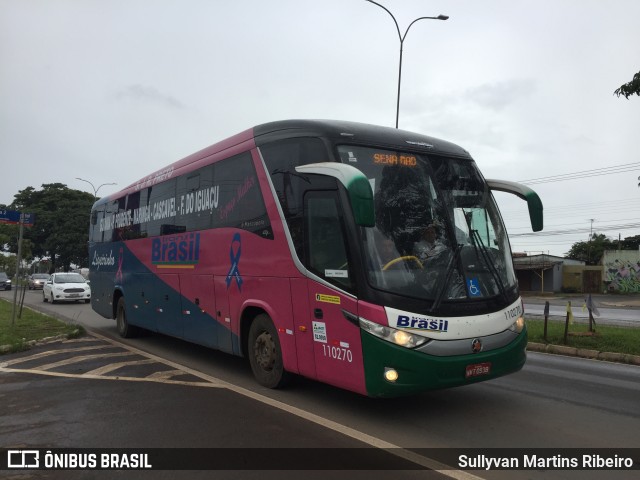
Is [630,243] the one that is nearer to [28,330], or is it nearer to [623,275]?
[623,275]

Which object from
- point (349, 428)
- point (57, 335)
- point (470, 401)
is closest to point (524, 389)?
point (470, 401)

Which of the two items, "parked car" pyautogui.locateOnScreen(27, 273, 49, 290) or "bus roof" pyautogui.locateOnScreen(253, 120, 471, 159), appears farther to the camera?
"parked car" pyautogui.locateOnScreen(27, 273, 49, 290)

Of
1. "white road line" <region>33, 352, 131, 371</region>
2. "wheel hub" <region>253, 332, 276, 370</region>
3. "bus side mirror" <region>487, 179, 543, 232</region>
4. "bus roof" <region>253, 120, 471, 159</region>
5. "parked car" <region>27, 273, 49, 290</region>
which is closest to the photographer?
"bus roof" <region>253, 120, 471, 159</region>

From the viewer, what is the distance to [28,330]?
12359 millimetres

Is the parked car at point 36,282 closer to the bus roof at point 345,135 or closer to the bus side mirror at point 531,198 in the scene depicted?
the bus roof at point 345,135

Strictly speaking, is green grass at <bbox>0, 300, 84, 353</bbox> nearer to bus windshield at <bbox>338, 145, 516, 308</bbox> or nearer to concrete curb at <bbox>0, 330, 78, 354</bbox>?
concrete curb at <bbox>0, 330, 78, 354</bbox>

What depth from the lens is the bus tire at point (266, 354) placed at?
6.72m

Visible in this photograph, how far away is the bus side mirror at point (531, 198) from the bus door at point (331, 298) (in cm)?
271

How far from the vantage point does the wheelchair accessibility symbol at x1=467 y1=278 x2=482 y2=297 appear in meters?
5.47

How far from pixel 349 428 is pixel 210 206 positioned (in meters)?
4.46

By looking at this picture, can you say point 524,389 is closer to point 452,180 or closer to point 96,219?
point 452,180

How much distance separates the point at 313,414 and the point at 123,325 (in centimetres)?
799

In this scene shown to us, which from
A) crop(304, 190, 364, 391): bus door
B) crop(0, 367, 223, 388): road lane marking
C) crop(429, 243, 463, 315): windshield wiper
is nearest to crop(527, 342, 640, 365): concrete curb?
crop(429, 243, 463, 315): windshield wiper

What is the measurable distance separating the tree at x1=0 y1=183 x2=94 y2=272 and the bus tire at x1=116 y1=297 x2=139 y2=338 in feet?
163
